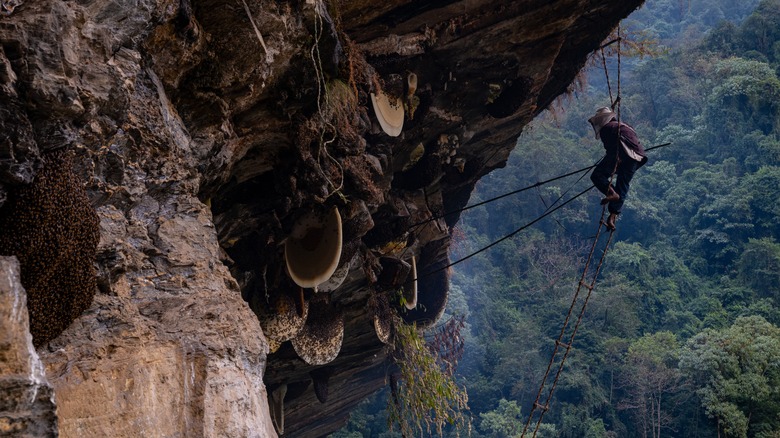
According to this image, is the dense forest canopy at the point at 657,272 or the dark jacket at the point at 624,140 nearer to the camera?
A: the dark jacket at the point at 624,140

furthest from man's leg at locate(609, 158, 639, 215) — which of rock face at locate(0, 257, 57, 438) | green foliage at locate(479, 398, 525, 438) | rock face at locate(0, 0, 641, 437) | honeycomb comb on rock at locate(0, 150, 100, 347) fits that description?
green foliage at locate(479, 398, 525, 438)

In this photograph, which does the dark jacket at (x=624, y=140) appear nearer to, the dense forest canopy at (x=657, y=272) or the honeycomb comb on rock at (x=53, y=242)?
the honeycomb comb on rock at (x=53, y=242)

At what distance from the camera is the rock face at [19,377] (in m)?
1.72

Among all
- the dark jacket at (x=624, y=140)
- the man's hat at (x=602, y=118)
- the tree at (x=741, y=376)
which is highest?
the man's hat at (x=602, y=118)

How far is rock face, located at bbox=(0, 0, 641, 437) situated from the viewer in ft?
7.39

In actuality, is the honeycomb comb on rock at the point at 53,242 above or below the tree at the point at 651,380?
above

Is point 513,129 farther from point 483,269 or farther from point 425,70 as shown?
point 483,269

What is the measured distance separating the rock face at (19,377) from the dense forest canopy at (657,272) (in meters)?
15.5

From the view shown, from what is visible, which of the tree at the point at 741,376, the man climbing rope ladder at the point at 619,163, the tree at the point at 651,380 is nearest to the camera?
the man climbing rope ladder at the point at 619,163

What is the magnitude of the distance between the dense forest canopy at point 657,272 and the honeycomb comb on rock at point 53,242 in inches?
599

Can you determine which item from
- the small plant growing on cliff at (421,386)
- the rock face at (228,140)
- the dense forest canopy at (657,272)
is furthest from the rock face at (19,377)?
the dense forest canopy at (657,272)

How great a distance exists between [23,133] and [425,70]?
454 cm

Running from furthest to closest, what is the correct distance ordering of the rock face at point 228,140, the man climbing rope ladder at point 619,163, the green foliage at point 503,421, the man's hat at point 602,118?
the green foliage at point 503,421 < the man's hat at point 602,118 < the man climbing rope ladder at point 619,163 < the rock face at point 228,140

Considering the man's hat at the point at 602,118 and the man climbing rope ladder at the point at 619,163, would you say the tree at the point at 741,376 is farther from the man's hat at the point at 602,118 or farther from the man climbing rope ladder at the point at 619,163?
the man's hat at the point at 602,118
